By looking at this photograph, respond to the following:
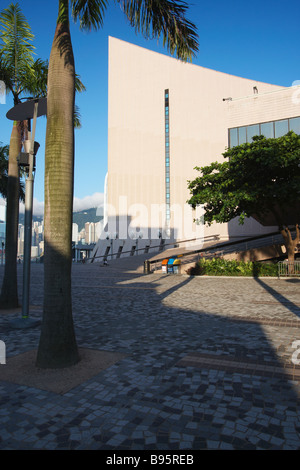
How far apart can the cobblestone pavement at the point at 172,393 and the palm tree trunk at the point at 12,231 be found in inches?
75.1

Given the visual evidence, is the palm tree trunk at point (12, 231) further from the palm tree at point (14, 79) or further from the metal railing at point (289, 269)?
the metal railing at point (289, 269)

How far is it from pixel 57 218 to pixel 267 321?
6.16 m

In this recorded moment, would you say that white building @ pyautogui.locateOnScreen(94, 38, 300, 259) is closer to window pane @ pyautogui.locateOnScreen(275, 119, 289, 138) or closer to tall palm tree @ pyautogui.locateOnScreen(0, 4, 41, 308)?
window pane @ pyautogui.locateOnScreen(275, 119, 289, 138)

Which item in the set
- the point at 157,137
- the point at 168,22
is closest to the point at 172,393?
the point at 168,22

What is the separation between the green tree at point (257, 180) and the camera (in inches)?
703

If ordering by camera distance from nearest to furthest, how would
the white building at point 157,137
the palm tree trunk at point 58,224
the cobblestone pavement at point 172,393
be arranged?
the cobblestone pavement at point 172,393 → the palm tree trunk at point 58,224 → the white building at point 157,137

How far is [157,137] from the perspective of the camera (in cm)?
5362

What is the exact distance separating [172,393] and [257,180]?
16.8 metres

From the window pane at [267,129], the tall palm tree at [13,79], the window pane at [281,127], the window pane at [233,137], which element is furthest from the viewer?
the window pane at [233,137]

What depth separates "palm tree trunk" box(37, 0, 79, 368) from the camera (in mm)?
5148

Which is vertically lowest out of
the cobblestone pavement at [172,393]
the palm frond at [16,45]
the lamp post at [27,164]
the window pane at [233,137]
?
the cobblestone pavement at [172,393]

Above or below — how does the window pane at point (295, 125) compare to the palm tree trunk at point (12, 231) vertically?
above

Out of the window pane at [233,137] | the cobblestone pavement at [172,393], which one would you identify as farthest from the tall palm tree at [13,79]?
the window pane at [233,137]
